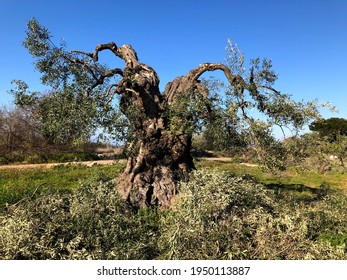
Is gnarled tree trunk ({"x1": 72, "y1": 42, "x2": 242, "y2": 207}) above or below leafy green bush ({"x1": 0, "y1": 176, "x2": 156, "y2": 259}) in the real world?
above

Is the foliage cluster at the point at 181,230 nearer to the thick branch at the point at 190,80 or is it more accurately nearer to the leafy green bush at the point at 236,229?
the leafy green bush at the point at 236,229

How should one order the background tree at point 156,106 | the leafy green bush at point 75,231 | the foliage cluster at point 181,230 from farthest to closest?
the background tree at point 156,106
the foliage cluster at point 181,230
the leafy green bush at point 75,231

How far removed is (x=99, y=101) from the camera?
1070cm

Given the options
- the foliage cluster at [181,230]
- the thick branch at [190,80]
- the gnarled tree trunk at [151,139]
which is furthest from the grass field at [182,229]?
the thick branch at [190,80]

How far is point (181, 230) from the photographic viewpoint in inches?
299

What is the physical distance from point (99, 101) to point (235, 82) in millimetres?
5086

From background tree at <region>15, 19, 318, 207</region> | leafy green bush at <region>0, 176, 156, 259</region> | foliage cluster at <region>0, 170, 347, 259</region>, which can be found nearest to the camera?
leafy green bush at <region>0, 176, 156, 259</region>

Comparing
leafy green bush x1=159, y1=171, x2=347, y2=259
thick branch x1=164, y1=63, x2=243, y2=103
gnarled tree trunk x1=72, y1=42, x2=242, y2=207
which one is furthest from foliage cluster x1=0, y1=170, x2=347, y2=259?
thick branch x1=164, y1=63, x2=243, y2=103

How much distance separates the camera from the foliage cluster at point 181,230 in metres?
7.08

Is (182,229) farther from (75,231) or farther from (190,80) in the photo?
(190,80)

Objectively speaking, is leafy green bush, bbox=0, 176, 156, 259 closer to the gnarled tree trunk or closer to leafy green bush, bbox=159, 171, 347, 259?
leafy green bush, bbox=159, 171, 347, 259

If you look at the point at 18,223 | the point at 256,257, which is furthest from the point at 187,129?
the point at 18,223

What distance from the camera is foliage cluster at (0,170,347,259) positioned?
23.2 ft

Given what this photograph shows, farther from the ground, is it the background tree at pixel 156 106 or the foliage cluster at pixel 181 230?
the background tree at pixel 156 106
